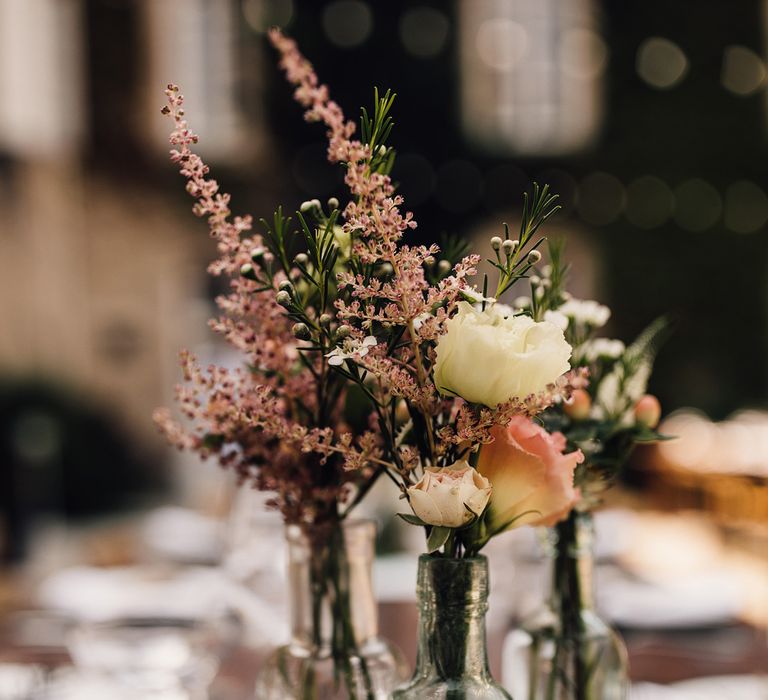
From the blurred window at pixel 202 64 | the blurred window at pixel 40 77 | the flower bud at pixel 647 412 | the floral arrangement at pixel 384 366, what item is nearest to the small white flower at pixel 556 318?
the floral arrangement at pixel 384 366

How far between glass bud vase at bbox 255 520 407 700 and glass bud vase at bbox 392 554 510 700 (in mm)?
113

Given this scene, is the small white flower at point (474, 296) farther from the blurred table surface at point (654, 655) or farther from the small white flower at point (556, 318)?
the blurred table surface at point (654, 655)

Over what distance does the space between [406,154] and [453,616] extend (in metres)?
7.77

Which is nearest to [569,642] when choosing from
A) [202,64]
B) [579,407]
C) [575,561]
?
[575,561]

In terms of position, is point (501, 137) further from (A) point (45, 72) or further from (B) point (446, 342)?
(B) point (446, 342)

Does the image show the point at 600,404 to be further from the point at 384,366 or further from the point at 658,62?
the point at 658,62

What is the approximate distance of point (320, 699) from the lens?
2.92 feet

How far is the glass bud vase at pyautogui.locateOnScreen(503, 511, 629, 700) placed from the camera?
0.94 m

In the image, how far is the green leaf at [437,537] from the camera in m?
0.73

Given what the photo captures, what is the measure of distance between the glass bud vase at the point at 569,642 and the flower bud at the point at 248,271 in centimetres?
39

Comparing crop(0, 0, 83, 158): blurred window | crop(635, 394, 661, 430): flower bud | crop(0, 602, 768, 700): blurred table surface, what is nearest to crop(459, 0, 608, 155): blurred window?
crop(0, 0, 83, 158): blurred window

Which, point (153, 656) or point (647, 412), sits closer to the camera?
point (647, 412)

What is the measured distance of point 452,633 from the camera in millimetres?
775

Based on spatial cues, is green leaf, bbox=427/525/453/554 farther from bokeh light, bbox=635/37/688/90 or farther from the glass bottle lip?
bokeh light, bbox=635/37/688/90
